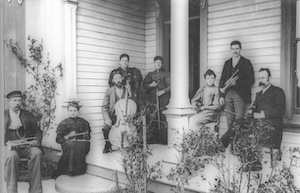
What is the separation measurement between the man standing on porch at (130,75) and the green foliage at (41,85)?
615 mm

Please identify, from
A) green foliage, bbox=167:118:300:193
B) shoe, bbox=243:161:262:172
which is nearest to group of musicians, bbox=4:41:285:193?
green foliage, bbox=167:118:300:193

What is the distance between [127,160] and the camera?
136 inches

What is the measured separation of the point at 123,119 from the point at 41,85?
0.92 meters

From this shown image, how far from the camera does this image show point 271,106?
3070 millimetres

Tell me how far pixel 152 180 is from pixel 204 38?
60.1 inches

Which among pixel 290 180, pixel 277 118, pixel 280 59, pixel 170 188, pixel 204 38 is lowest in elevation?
pixel 170 188

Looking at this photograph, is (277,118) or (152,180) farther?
(152,180)

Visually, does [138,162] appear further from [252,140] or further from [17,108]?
[17,108]

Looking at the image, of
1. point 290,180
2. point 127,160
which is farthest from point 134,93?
point 290,180

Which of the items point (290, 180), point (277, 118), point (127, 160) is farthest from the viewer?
point (127, 160)

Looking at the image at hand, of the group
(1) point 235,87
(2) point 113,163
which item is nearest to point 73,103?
(2) point 113,163

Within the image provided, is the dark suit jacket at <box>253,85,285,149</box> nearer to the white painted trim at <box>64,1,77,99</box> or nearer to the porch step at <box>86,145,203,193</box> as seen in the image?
the porch step at <box>86,145,203,193</box>

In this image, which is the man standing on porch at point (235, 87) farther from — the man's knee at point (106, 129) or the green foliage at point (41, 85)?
the green foliage at point (41, 85)

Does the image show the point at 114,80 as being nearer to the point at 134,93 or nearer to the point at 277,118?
the point at 134,93
